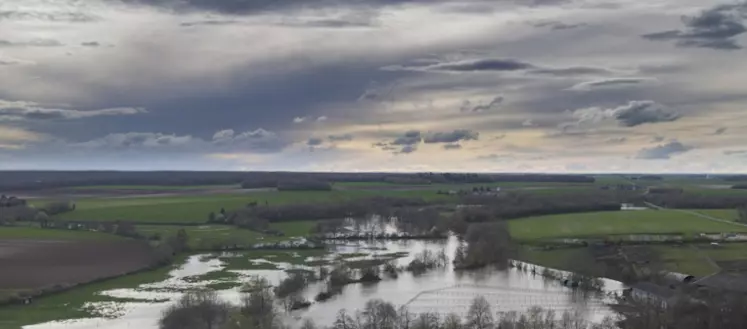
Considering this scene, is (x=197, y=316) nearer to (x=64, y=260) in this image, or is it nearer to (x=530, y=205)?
(x=64, y=260)

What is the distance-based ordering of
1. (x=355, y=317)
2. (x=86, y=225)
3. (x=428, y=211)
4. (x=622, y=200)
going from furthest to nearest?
1. (x=622, y=200)
2. (x=428, y=211)
3. (x=86, y=225)
4. (x=355, y=317)

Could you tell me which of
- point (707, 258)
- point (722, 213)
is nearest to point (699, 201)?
point (722, 213)

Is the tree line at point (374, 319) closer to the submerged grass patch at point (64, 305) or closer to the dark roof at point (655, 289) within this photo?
the dark roof at point (655, 289)

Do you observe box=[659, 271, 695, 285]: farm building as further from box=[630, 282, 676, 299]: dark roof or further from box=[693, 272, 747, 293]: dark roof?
box=[630, 282, 676, 299]: dark roof

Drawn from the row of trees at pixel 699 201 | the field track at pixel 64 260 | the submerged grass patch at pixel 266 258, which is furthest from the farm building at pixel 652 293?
the row of trees at pixel 699 201

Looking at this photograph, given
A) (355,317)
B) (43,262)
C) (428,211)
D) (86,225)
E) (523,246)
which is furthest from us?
(428,211)

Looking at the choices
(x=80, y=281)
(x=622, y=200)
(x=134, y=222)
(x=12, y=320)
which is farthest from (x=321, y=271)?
(x=622, y=200)

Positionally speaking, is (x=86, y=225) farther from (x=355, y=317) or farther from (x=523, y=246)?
(x=355, y=317)
